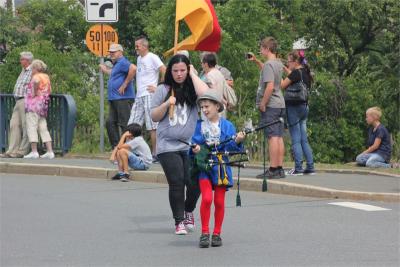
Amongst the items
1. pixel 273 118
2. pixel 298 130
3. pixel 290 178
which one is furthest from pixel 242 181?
pixel 298 130

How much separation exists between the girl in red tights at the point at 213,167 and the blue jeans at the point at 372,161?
739 centimetres

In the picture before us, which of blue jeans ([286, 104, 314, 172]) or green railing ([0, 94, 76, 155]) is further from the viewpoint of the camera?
green railing ([0, 94, 76, 155])

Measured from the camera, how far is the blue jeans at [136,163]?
15.0 meters

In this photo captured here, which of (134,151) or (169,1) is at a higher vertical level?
(169,1)

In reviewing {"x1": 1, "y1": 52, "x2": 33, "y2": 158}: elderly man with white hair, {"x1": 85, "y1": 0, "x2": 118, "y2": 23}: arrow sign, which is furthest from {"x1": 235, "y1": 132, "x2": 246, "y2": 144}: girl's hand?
{"x1": 1, "y1": 52, "x2": 33, "y2": 158}: elderly man with white hair

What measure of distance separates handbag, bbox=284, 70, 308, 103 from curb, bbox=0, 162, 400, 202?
50.8 inches

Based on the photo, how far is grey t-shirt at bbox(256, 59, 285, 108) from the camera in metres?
13.6

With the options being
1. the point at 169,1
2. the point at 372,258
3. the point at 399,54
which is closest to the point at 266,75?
the point at 372,258

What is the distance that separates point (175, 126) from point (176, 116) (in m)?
0.10

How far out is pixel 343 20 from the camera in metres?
39.1

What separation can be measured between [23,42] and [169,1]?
630 inches

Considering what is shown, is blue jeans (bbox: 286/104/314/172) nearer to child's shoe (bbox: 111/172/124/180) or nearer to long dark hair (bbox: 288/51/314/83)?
long dark hair (bbox: 288/51/314/83)

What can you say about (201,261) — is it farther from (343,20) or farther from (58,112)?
(343,20)

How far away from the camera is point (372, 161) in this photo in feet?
54.4
